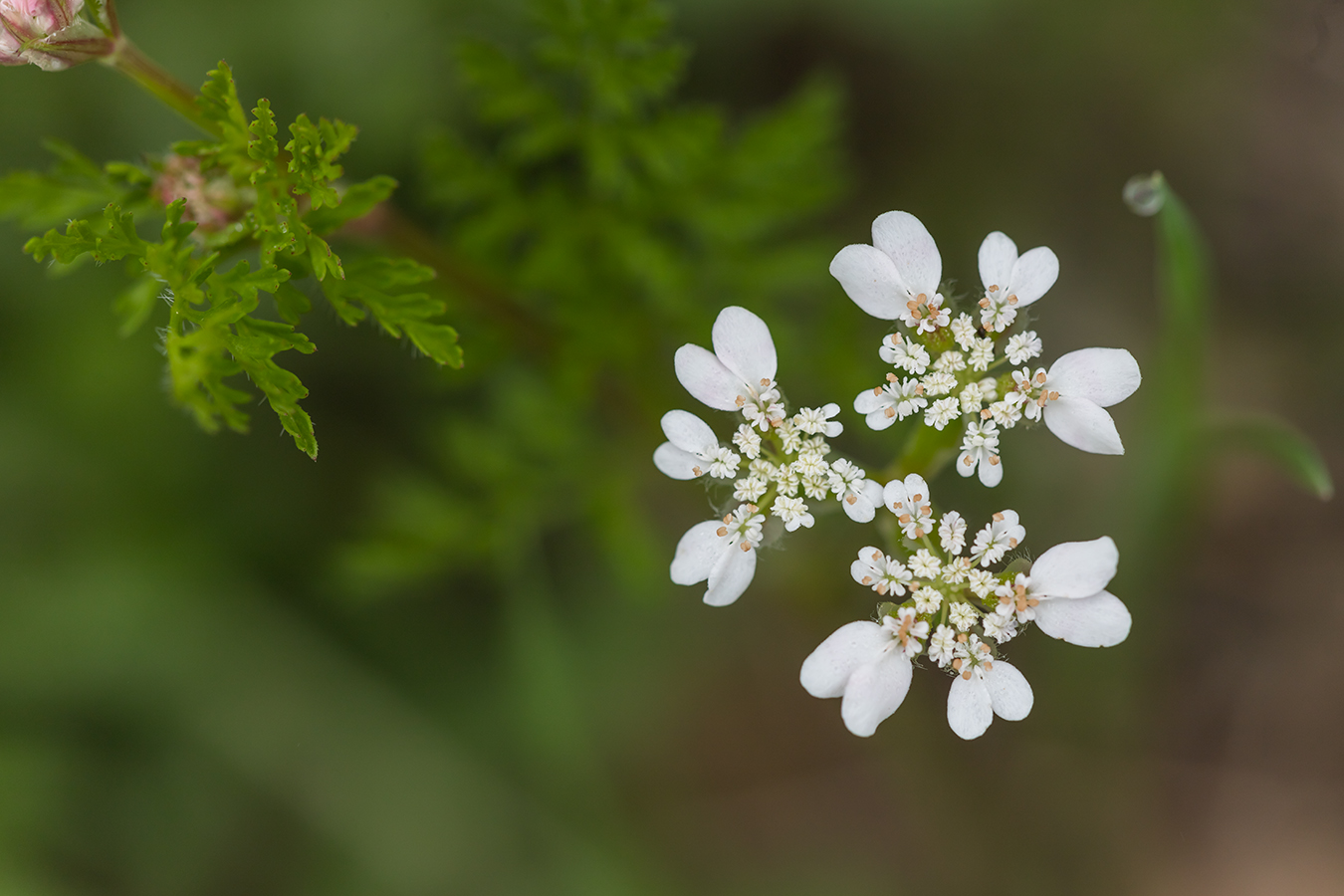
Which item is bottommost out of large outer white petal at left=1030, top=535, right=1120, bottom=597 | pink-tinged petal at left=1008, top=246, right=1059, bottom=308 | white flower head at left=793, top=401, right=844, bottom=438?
large outer white petal at left=1030, top=535, right=1120, bottom=597

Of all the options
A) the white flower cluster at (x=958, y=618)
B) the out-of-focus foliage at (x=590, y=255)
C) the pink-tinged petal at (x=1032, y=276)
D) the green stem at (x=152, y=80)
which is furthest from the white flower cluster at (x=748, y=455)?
the green stem at (x=152, y=80)

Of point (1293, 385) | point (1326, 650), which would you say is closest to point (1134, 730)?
point (1326, 650)

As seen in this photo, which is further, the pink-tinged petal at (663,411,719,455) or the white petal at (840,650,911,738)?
the pink-tinged petal at (663,411,719,455)

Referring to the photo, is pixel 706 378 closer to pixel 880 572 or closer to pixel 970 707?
pixel 880 572

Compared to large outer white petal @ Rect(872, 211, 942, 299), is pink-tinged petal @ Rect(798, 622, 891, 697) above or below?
below

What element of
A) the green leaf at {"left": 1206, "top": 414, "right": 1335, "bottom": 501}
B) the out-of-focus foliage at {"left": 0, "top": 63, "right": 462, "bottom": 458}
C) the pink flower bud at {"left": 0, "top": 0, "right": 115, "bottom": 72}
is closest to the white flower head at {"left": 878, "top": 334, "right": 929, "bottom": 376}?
the out-of-focus foliage at {"left": 0, "top": 63, "right": 462, "bottom": 458}

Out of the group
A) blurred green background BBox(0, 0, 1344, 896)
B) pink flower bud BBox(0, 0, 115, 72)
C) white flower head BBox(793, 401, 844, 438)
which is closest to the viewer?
pink flower bud BBox(0, 0, 115, 72)

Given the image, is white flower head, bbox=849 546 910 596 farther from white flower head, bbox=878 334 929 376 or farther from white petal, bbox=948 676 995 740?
white flower head, bbox=878 334 929 376
